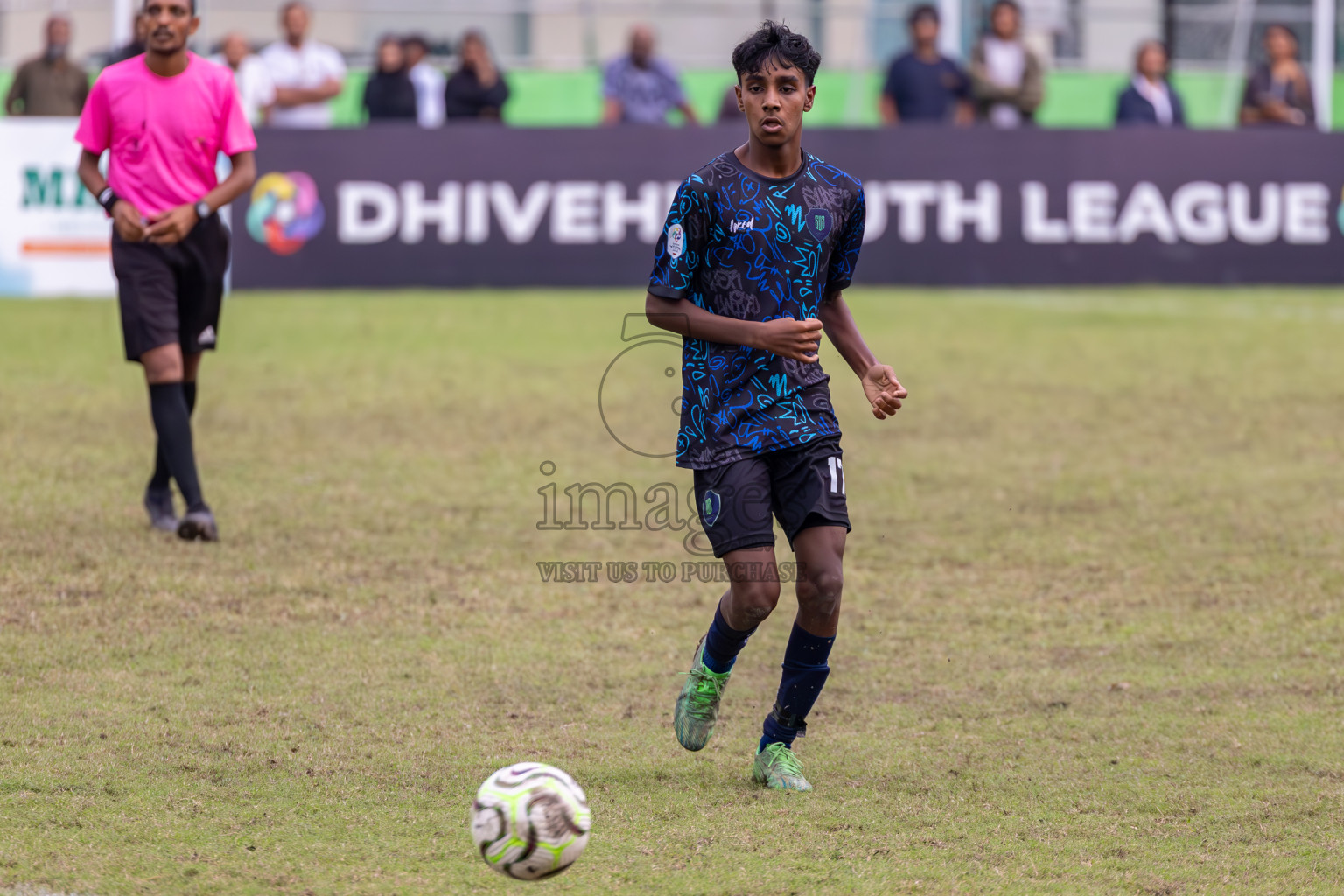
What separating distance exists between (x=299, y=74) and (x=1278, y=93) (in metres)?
10.2

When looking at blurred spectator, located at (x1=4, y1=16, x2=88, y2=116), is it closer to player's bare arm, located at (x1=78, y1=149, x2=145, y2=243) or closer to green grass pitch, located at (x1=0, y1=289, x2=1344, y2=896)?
green grass pitch, located at (x1=0, y1=289, x2=1344, y2=896)

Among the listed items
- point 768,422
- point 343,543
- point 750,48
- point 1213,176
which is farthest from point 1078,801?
point 1213,176

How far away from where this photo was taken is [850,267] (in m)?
4.98

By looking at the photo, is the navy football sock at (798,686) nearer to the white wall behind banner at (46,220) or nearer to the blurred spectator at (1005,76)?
the white wall behind banner at (46,220)

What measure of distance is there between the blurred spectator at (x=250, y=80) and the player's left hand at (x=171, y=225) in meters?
9.71

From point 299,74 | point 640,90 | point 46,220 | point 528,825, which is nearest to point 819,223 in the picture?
point 528,825

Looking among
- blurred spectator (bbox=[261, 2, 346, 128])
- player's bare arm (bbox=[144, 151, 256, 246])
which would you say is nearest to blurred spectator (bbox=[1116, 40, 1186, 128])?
blurred spectator (bbox=[261, 2, 346, 128])

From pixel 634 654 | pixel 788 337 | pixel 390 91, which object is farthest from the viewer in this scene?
pixel 390 91

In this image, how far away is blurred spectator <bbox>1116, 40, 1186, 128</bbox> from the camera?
18609 millimetres

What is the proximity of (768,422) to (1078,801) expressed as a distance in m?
1.25

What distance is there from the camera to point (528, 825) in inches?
155

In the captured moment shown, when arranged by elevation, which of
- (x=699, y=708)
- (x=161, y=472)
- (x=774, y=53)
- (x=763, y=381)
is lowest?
(x=161, y=472)

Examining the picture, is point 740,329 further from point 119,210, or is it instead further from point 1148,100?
point 1148,100

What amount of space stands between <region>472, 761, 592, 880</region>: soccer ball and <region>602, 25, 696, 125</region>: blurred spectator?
1467 cm
